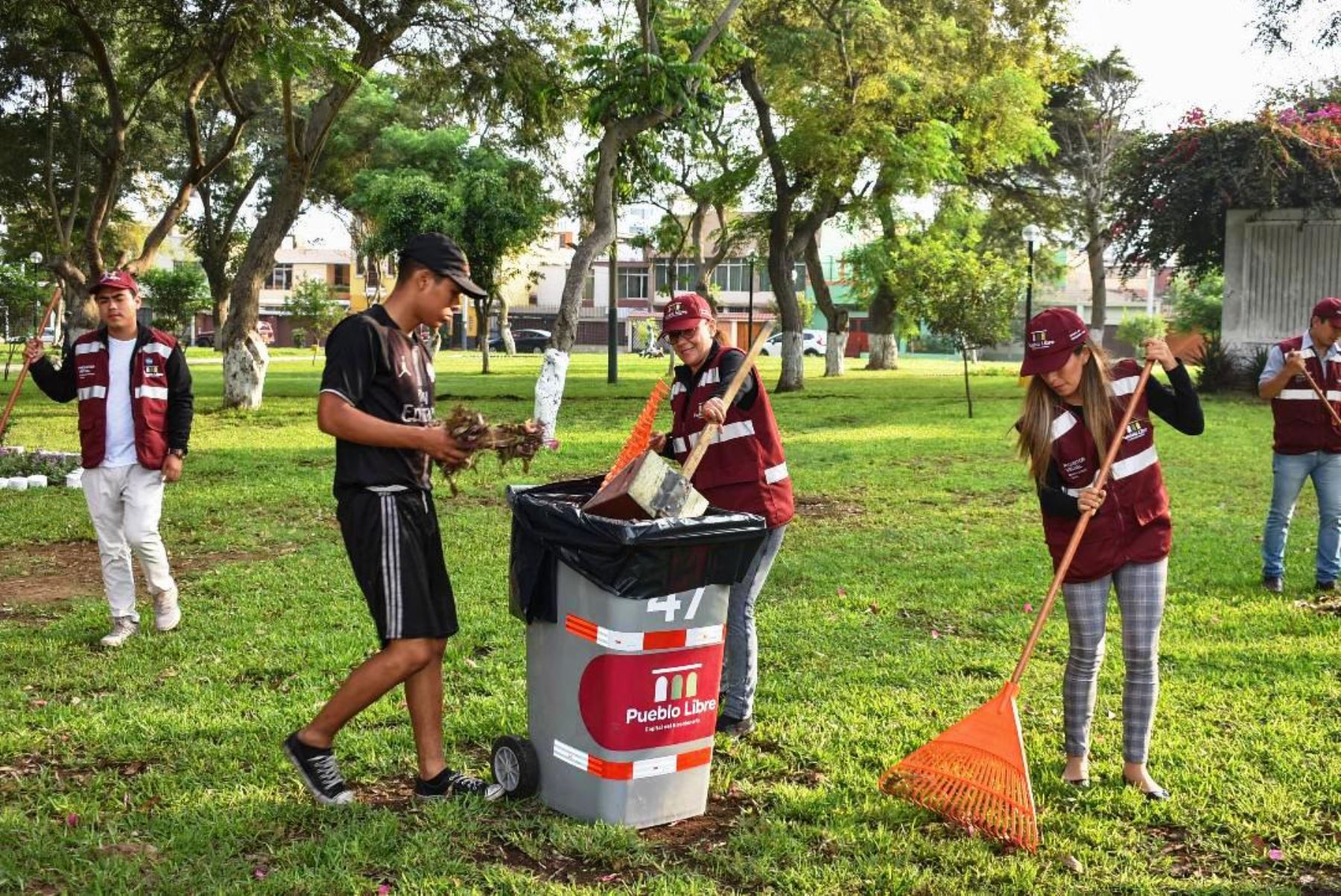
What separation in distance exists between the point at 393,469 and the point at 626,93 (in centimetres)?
1278

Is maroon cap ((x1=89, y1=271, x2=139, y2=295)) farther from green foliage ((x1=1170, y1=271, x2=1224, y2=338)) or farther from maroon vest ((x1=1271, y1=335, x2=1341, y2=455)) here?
green foliage ((x1=1170, y1=271, x2=1224, y2=338))

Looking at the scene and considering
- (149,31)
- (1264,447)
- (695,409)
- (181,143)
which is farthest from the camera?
(181,143)

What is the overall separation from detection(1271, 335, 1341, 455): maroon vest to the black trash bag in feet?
15.1

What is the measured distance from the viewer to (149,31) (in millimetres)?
17734

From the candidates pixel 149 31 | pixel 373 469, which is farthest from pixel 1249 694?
pixel 149 31

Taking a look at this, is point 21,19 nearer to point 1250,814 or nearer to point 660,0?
point 660,0

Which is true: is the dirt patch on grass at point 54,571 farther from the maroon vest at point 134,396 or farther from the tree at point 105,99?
the tree at point 105,99

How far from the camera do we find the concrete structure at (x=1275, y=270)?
2186 cm

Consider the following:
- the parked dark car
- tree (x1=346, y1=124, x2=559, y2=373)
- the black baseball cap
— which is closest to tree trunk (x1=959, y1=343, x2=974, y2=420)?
tree (x1=346, y1=124, x2=559, y2=373)

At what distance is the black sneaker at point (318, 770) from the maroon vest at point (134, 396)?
2561 mm

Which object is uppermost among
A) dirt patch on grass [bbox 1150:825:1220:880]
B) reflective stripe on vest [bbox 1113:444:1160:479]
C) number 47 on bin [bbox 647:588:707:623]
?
reflective stripe on vest [bbox 1113:444:1160:479]

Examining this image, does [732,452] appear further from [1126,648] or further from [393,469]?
[1126,648]

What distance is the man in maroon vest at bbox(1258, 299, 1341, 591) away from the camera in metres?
7.02

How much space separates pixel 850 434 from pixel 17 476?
1011cm
